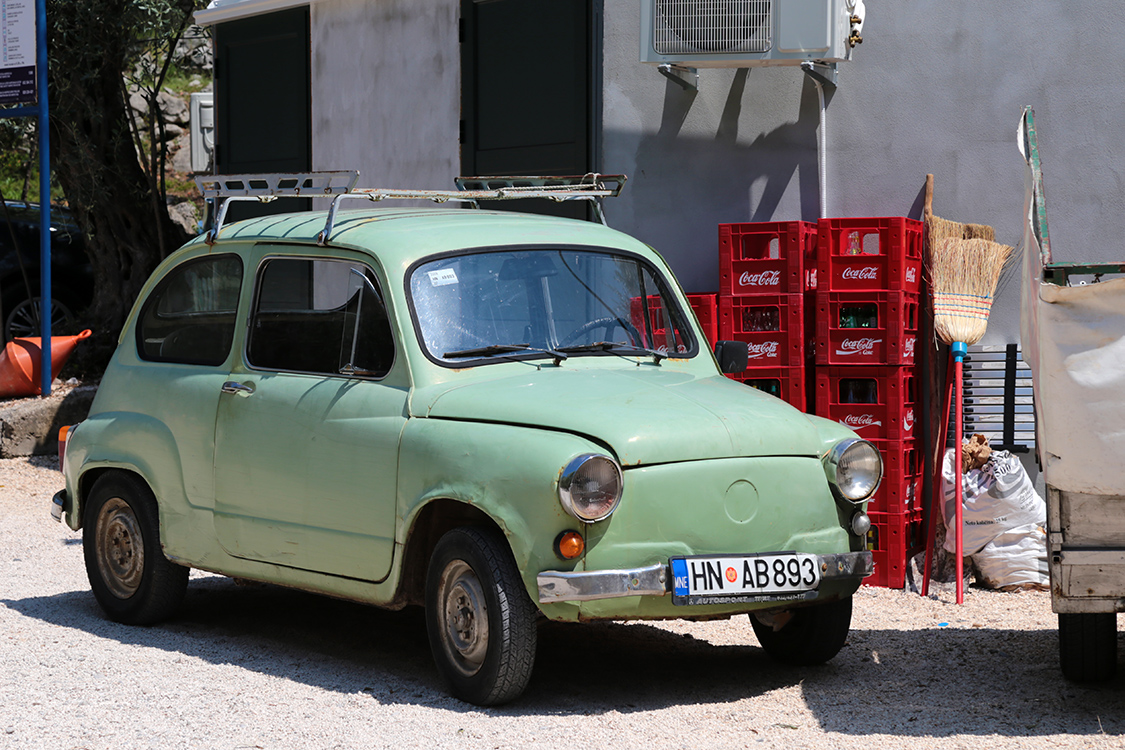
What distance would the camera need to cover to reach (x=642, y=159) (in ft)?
31.6

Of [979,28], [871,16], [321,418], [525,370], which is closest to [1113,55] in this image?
[979,28]

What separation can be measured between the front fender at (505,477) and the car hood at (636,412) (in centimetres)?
7

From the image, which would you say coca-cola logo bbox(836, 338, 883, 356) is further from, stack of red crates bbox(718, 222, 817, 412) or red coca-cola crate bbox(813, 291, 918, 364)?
stack of red crates bbox(718, 222, 817, 412)

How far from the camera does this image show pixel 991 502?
788 cm

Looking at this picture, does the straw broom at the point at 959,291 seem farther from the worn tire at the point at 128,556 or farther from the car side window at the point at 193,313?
the worn tire at the point at 128,556

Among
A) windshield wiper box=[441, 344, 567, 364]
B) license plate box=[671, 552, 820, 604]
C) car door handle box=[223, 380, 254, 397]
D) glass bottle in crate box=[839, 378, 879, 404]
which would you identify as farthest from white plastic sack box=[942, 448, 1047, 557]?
car door handle box=[223, 380, 254, 397]

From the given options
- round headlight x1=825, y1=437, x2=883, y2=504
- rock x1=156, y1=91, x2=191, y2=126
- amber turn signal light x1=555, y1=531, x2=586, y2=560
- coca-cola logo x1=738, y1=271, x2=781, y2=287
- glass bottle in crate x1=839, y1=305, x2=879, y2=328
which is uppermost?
rock x1=156, y1=91, x2=191, y2=126

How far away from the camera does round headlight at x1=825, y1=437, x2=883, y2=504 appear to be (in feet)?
17.3

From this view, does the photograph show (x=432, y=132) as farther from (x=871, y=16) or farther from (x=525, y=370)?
(x=525, y=370)

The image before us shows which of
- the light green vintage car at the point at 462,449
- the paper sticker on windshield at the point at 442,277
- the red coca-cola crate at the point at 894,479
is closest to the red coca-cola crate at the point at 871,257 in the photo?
the red coca-cola crate at the point at 894,479

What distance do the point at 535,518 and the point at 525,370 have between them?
0.87 m

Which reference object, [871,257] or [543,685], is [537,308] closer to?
[543,685]

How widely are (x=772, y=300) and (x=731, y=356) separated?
221cm

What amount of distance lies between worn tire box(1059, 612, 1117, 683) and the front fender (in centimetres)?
194
